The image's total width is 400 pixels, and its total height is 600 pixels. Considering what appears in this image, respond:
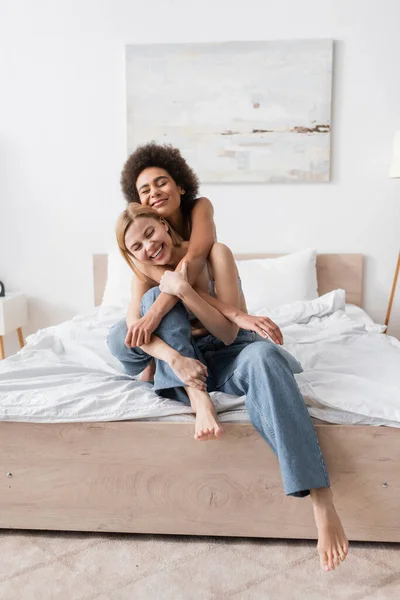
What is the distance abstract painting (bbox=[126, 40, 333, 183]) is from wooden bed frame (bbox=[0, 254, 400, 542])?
6.70 feet

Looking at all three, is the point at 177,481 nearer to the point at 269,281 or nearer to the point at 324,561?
the point at 324,561

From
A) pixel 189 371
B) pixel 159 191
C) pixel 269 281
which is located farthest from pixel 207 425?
pixel 269 281

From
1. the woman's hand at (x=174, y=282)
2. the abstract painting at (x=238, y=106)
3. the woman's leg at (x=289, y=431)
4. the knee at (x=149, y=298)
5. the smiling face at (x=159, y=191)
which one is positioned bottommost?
the woman's leg at (x=289, y=431)

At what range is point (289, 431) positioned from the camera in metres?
1.50

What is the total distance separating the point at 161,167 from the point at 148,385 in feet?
2.47

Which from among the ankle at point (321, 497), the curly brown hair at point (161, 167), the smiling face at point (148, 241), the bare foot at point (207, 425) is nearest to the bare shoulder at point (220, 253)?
the smiling face at point (148, 241)

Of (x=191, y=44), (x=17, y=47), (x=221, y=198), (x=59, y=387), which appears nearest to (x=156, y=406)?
(x=59, y=387)

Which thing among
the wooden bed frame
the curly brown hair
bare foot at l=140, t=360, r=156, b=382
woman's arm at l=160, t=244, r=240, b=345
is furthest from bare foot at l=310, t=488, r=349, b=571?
the curly brown hair

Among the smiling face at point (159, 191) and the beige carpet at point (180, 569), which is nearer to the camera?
the beige carpet at point (180, 569)

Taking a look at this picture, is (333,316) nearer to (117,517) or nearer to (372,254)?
(372,254)

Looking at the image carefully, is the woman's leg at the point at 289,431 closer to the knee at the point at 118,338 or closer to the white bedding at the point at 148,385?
the white bedding at the point at 148,385

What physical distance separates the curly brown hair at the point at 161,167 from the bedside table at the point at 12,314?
56.4 inches

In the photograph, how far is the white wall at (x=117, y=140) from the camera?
3.28m

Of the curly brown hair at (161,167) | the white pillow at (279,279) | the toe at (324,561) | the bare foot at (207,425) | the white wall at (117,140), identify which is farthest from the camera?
the white wall at (117,140)
